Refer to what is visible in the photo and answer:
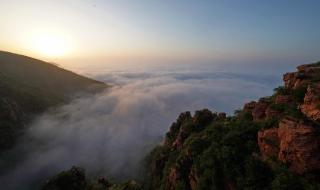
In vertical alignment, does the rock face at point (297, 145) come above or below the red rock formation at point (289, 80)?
below

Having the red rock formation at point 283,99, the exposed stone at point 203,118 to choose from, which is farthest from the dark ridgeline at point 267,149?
the exposed stone at point 203,118

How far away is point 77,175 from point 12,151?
306 feet

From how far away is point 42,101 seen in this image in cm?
19575

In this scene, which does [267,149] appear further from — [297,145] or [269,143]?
[297,145]

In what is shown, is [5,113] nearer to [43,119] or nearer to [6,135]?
[6,135]

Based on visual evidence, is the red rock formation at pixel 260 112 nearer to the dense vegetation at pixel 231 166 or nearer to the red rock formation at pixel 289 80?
the dense vegetation at pixel 231 166

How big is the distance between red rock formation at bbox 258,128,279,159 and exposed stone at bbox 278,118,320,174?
132 cm

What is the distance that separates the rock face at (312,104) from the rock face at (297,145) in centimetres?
257

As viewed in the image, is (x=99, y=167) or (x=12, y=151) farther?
(x=99, y=167)

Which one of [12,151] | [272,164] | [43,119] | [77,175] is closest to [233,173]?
[272,164]

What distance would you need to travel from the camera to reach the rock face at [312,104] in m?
29.4

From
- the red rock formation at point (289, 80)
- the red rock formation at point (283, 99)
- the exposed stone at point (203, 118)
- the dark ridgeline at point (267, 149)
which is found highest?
the red rock formation at point (289, 80)

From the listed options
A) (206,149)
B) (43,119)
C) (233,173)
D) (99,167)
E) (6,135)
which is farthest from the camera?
(43,119)

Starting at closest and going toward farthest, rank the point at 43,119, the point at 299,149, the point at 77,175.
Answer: the point at 299,149 → the point at 77,175 → the point at 43,119
